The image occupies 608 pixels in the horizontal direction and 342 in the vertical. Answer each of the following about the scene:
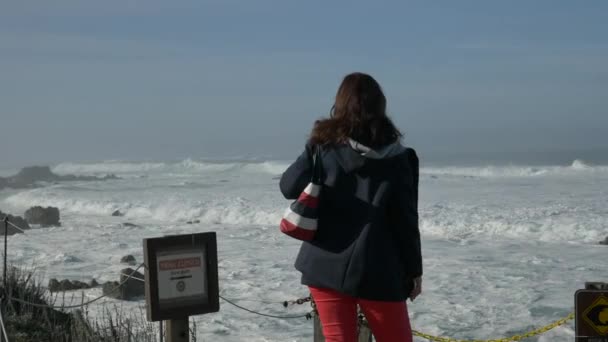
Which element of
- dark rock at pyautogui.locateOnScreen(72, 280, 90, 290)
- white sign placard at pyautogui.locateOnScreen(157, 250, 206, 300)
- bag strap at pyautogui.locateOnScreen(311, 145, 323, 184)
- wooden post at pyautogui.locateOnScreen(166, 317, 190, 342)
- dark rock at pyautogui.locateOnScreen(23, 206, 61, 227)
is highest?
bag strap at pyautogui.locateOnScreen(311, 145, 323, 184)

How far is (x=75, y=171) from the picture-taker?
71438mm

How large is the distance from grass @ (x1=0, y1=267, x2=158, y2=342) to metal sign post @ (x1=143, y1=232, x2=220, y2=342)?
2.39 ft

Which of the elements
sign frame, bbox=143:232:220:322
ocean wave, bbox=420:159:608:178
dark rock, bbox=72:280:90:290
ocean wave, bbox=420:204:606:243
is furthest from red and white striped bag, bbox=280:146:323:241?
ocean wave, bbox=420:159:608:178

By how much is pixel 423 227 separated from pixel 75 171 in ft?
186

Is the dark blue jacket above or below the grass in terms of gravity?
above

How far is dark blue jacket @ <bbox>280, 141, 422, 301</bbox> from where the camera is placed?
3.05 meters

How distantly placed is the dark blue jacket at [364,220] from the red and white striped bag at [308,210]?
25 mm

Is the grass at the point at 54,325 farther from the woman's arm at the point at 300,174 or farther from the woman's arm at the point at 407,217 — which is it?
the woman's arm at the point at 407,217

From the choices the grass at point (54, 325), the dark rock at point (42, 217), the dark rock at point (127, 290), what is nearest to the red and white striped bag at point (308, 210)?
the grass at point (54, 325)

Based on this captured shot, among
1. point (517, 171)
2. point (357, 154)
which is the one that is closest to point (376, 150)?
point (357, 154)

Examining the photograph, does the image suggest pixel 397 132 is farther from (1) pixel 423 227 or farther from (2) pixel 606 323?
(1) pixel 423 227

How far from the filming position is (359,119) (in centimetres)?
310

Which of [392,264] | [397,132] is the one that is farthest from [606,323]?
[397,132]

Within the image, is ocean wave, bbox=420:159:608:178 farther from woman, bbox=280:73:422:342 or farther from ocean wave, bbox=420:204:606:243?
woman, bbox=280:73:422:342
